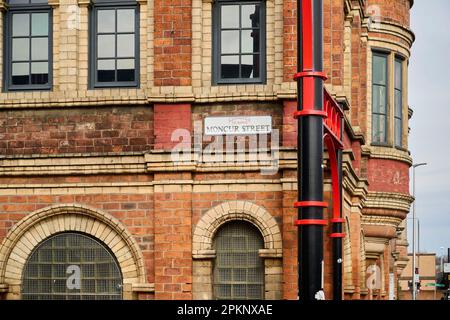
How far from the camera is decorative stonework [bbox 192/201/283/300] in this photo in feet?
57.3

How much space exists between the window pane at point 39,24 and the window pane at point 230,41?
9.93 ft

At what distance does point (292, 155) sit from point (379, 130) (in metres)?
9.30

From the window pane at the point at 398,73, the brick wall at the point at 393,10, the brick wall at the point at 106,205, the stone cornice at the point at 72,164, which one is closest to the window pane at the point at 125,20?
the stone cornice at the point at 72,164

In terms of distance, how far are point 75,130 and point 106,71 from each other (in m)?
1.11

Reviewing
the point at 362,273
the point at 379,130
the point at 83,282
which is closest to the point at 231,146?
the point at 83,282

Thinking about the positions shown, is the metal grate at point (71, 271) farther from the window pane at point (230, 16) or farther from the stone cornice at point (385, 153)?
the stone cornice at point (385, 153)

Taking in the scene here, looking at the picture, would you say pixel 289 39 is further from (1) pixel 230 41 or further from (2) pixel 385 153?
(2) pixel 385 153

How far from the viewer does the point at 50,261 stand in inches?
719

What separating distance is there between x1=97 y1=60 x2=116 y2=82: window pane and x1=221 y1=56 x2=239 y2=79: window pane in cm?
185

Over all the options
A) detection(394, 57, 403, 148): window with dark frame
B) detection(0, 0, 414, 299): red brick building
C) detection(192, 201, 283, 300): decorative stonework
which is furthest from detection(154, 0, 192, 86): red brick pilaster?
detection(394, 57, 403, 148): window with dark frame

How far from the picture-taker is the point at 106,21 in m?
18.5

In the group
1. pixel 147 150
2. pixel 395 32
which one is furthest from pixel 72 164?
pixel 395 32

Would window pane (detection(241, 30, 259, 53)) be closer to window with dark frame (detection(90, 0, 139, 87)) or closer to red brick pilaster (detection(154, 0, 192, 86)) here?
red brick pilaster (detection(154, 0, 192, 86))

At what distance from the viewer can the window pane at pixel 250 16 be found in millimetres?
18094
